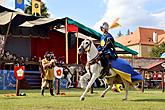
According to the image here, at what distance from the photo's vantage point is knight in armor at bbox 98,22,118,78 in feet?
36.4

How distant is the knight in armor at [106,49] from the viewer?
11094 millimetres

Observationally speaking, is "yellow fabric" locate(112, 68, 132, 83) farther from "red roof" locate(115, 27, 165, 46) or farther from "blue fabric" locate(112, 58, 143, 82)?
"red roof" locate(115, 27, 165, 46)

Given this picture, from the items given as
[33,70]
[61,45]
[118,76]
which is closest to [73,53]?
[61,45]

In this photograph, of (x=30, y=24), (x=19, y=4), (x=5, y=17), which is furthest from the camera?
(x=19, y=4)

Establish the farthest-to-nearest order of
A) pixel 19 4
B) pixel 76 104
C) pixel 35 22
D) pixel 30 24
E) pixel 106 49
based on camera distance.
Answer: pixel 19 4
pixel 35 22
pixel 30 24
pixel 106 49
pixel 76 104

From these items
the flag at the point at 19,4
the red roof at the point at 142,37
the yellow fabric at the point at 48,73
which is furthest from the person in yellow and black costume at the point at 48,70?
the red roof at the point at 142,37

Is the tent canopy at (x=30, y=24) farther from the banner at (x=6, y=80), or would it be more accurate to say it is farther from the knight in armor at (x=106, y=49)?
the knight in armor at (x=106, y=49)

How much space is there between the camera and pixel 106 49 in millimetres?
11102

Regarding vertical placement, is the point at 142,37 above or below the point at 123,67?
above

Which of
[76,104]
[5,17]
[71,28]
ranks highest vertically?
[5,17]

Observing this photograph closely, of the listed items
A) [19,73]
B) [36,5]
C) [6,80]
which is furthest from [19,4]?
[19,73]

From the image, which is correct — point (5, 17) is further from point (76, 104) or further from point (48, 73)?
point (76, 104)

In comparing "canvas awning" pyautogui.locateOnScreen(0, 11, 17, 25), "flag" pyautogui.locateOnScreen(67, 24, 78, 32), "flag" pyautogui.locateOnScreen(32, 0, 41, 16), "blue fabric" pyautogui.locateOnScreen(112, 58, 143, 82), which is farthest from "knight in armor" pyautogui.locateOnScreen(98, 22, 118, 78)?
"flag" pyautogui.locateOnScreen(32, 0, 41, 16)

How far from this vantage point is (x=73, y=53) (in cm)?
2781
